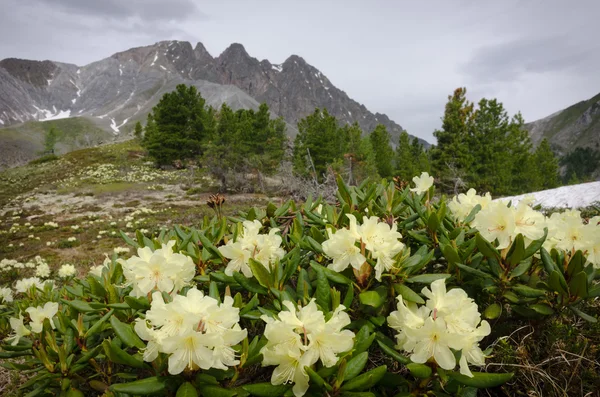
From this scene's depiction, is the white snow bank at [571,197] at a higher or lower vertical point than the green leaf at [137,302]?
higher

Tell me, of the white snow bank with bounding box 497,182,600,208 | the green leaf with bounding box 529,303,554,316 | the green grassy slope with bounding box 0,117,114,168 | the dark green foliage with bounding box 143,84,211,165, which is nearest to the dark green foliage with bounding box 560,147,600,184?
the dark green foliage with bounding box 143,84,211,165

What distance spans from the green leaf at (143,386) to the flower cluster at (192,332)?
7cm

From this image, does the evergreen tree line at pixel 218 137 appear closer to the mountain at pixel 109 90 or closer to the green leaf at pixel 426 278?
the green leaf at pixel 426 278

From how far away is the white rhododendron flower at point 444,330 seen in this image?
38.0 inches

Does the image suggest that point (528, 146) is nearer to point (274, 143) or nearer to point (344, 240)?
point (274, 143)

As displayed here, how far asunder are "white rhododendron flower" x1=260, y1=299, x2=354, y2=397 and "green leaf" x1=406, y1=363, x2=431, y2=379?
19cm

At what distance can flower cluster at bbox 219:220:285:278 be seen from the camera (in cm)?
136

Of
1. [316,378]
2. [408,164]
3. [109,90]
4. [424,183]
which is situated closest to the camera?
[316,378]

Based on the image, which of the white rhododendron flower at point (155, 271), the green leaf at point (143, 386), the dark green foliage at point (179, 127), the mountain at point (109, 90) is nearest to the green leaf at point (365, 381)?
the green leaf at point (143, 386)

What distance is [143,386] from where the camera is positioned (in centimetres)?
97

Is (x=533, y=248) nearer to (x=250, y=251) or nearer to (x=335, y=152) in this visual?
(x=250, y=251)

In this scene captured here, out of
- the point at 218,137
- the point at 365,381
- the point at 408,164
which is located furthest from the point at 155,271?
the point at 408,164

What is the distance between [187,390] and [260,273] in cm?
45

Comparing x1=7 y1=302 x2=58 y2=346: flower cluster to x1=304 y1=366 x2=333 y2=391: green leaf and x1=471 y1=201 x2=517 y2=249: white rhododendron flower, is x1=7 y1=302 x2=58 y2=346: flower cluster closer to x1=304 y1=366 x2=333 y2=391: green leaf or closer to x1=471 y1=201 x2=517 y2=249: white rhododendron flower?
x1=304 y1=366 x2=333 y2=391: green leaf
